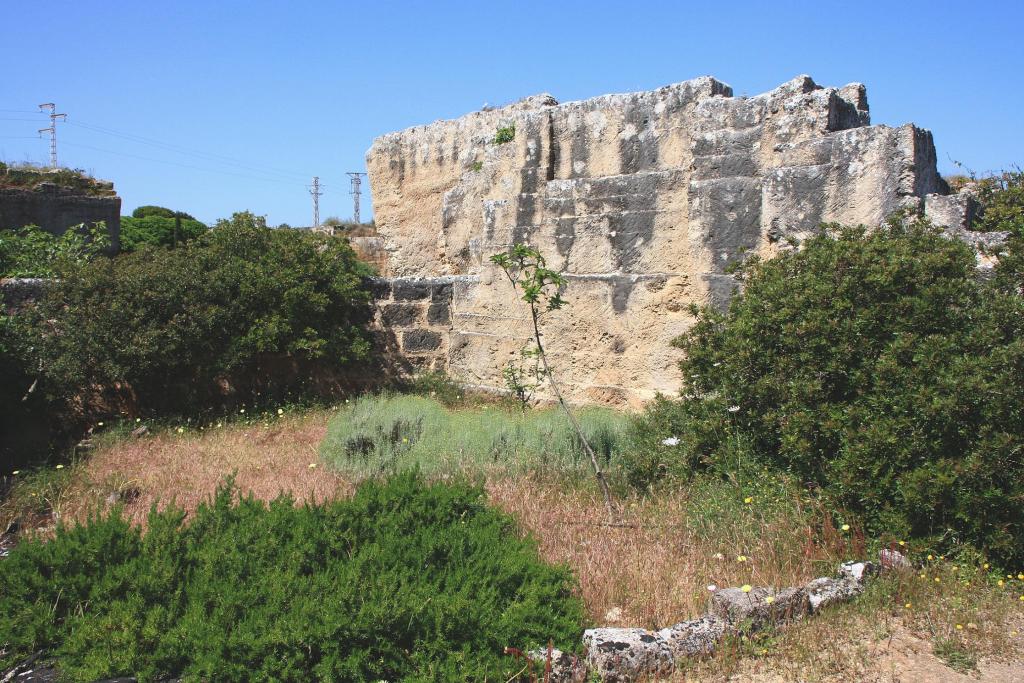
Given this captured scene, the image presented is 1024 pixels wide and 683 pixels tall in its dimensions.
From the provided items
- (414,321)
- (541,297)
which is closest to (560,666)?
(541,297)

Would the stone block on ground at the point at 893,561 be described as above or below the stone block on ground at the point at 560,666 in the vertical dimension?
above

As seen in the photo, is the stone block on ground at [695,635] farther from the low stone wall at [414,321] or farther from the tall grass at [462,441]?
the low stone wall at [414,321]

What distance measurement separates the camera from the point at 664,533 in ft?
15.1

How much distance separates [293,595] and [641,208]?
14.9 ft

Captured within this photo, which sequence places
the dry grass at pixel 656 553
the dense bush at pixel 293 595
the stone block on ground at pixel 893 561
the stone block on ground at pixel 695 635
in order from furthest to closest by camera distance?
the stone block on ground at pixel 893 561 → the dry grass at pixel 656 553 → the stone block on ground at pixel 695 635 → the dense bush at pixel 293 595

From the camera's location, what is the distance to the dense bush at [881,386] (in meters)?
3.98

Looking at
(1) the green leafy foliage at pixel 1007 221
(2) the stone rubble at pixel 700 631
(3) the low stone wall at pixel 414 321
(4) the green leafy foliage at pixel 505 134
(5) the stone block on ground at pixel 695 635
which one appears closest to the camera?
Answer: (2) the stone rubble at pixel 700 631

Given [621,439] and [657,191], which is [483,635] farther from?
[657,191]

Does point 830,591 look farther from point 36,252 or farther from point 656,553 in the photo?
point 36,252

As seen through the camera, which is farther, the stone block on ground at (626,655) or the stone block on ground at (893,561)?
the stone block on ground at (893,561)

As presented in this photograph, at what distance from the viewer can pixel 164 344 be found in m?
7.61

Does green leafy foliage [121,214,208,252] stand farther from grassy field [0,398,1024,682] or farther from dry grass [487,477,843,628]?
dry grass [487,477,843,628]

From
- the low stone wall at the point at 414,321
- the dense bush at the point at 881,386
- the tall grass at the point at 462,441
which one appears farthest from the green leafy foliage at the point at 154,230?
the dense bush at the point at 881,386

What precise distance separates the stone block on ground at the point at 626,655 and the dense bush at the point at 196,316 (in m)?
5.48
